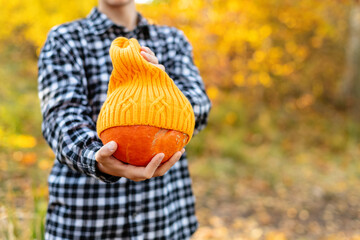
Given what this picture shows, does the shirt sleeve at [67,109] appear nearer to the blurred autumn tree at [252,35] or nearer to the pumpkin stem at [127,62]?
the pumpkin stem at [127,62]

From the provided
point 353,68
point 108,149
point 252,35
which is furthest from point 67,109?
point 353,68

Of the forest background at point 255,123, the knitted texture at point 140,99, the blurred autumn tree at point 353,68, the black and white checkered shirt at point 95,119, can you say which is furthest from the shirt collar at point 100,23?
the blurred autumn tree at point 353,68

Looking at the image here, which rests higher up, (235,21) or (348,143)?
(235,21)

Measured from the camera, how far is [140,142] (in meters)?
1.01

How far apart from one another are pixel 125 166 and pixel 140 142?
10cm

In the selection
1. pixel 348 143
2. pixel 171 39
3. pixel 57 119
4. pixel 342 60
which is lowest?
pixel 348 143

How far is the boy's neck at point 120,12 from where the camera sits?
1.67 meters

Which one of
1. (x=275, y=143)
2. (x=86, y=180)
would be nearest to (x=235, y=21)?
(x=275, y=143)

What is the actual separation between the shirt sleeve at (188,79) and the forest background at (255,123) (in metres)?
1.49

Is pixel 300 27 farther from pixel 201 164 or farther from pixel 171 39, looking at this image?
pixel 171 39

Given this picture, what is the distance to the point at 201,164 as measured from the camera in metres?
6.03

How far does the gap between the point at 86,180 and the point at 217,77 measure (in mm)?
6429

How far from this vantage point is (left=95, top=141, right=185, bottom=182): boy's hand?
101 cm

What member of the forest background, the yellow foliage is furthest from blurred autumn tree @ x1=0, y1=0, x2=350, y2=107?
the yellow foliage
